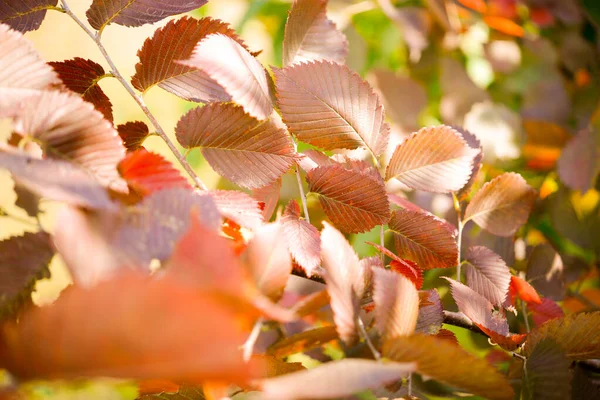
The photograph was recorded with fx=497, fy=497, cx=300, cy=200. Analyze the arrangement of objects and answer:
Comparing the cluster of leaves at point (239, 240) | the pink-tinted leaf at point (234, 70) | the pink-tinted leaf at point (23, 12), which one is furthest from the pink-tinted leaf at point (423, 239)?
the pink-tinted leaf at point (23, 12)

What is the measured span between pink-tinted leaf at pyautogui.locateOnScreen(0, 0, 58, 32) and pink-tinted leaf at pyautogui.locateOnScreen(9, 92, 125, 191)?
0.08 m

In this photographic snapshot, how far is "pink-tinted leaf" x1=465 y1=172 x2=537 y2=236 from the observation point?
1.12ft

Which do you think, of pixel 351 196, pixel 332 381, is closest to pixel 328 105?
pixel 351 196

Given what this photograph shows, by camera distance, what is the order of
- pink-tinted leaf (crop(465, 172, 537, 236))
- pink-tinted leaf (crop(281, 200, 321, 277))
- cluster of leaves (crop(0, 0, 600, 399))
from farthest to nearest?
pink-tinted leaf (crop(465, 172, 537, 236)) → pink-tinted leaf (crop(281, 200, 321, 277)) → cluster of leaves (crop(0, 0, 600, 399))

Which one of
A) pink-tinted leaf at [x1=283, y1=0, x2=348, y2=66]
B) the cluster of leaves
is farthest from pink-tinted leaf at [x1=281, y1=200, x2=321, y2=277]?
pink-tinted leaf at [x1=283, y1=0, x2=348, y2=66]

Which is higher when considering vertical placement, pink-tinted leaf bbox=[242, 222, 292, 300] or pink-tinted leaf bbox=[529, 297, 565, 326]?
pink-tinted leaf bbox=[242, 222, 292, 300]

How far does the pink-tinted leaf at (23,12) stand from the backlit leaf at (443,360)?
0.76 ft

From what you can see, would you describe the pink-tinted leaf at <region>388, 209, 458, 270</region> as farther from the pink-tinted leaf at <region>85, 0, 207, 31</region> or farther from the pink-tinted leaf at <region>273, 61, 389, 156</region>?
the pink-tinted leaf at <region>85, 0, 207, 31</region>

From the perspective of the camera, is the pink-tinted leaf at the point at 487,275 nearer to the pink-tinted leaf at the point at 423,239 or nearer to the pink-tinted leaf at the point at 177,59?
the pink-tinted leaf at the point at 423,239

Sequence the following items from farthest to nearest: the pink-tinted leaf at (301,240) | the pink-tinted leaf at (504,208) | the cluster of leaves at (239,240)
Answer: the pink-tinted leaf at (504,208), the pink-tinted leaf at (301,240), the cluster of leaves at (239,240)

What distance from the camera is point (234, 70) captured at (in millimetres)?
234

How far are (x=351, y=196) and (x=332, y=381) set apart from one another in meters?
0.13

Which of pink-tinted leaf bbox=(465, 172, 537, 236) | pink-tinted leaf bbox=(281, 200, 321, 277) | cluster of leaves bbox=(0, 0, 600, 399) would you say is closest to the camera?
cluster of leaves bbox=(0, 0, 600, 399)

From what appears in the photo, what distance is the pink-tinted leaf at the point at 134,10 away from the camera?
261 mm
